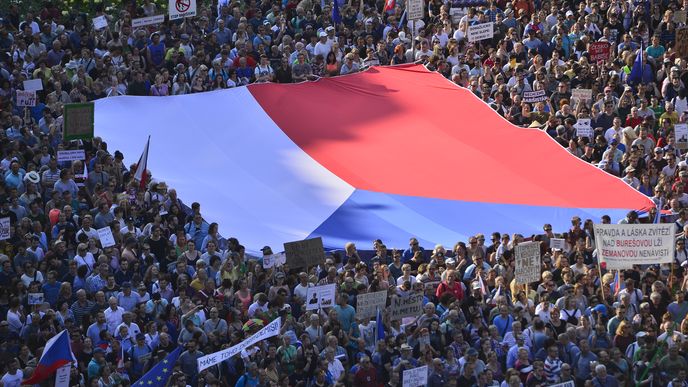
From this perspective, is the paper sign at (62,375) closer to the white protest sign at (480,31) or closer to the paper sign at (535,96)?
the paper sign at (535,96)

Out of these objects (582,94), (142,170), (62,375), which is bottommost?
(62,375)

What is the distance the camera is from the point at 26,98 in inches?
1058

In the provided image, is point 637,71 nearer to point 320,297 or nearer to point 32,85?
point 32,85

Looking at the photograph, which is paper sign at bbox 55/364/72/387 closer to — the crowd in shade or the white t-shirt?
the crowd in shade

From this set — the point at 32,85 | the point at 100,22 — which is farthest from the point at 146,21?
the point at 32,85

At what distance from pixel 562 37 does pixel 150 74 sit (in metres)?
7.23

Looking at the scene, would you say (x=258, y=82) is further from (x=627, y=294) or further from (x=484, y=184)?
(x=627, y=294)

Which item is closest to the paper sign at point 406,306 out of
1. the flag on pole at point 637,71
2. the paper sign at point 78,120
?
the paper sign at point 78,120

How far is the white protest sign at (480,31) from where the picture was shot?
31.2 m

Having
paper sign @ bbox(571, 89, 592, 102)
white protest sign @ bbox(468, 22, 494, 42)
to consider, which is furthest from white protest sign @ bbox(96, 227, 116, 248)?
white protest sign @ bbox(468, 22, 494, 42)

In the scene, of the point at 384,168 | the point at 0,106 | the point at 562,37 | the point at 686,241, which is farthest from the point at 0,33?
the point at 686,241

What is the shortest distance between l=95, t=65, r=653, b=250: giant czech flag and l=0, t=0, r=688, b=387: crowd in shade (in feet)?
1.24

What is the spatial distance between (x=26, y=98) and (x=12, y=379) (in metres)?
7.77

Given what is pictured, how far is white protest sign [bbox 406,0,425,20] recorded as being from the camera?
31672mm
